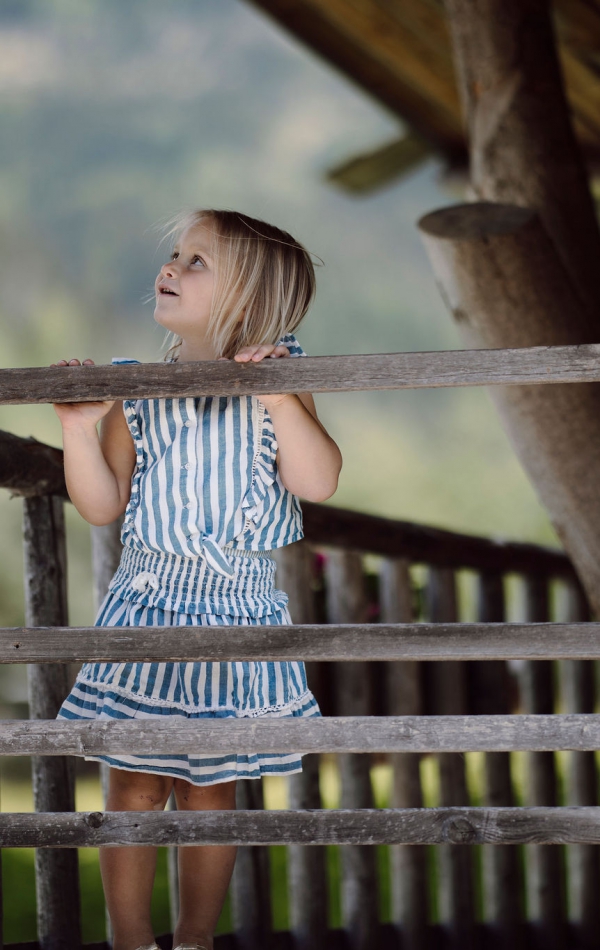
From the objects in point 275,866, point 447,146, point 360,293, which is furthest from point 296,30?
point 275,866

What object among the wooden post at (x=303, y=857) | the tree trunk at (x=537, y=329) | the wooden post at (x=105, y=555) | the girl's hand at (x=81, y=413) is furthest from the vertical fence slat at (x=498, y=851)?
the girl's hand at (x=81, y=413)

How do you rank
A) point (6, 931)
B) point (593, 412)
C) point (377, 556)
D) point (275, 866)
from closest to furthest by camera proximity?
point (593, 412) < point (377, 556) < point (6, 931) < point (275, 866)

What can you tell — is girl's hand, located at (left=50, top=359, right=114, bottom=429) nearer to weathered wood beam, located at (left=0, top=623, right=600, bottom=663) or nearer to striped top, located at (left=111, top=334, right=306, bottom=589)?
striped top, located at (left=111, top=334, right=306, bottom=589)

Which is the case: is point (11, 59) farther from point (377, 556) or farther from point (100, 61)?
point (377, 556)

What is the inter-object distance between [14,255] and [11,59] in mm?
974

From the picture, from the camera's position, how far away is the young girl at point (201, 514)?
1.26 m

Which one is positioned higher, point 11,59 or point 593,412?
point 11,59

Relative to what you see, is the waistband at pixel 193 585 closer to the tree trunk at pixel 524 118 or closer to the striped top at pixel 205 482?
the striped top at pixel 205 482

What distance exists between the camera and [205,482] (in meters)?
1.32

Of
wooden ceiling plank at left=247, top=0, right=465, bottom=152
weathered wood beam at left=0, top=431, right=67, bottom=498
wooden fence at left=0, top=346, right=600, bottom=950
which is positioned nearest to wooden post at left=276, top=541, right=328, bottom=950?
wooden fence at left=0, top=346, right=600, bottom=950

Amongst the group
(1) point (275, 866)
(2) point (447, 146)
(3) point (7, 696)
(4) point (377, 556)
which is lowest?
(1) point (275, 866)

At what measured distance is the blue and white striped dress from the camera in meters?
1.26

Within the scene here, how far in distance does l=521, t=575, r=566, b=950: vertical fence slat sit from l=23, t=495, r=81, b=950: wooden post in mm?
1371

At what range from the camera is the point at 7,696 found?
445 cm
